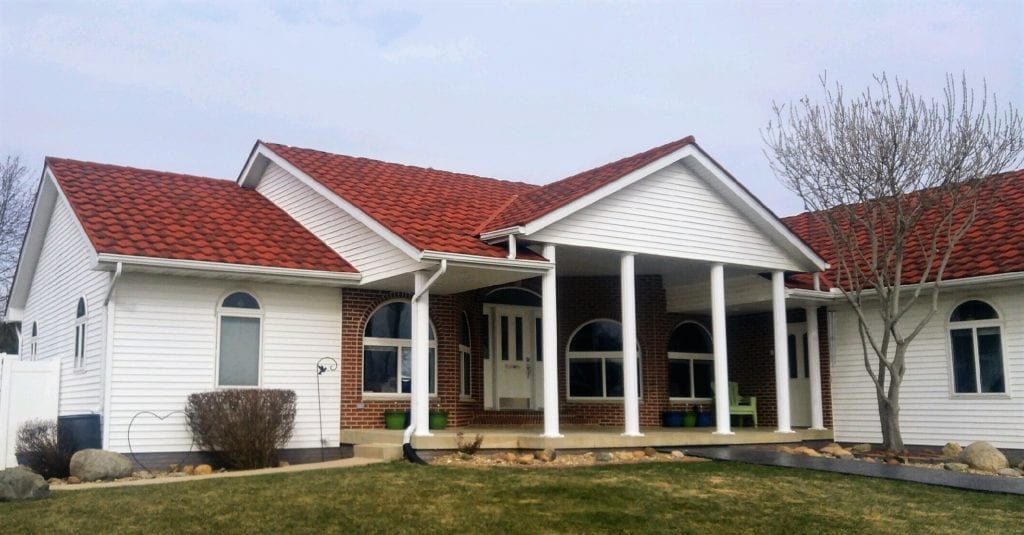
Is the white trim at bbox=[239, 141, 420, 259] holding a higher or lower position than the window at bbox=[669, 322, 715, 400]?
higher

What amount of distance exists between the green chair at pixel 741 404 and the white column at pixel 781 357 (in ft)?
9.20

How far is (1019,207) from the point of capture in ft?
60.8

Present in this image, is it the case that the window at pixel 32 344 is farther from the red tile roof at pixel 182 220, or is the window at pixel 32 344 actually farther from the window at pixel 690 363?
the window at pixel 690 363

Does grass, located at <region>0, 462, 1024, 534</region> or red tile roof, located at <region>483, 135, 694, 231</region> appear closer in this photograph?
grass, located at <region>0, 462, 1024, 534</region>

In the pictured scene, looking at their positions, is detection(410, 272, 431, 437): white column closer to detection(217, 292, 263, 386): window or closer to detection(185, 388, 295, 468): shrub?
detection(185, 388, 295, 468): shrub

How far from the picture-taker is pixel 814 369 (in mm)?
19797

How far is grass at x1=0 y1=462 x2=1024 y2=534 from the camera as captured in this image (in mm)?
9898

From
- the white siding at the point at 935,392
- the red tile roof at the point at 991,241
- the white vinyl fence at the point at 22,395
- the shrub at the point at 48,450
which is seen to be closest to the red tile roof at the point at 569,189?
the red tile roof at the point at 991,241

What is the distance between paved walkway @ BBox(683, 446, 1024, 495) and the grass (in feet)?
0.90

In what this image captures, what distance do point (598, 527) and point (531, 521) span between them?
2.09ft

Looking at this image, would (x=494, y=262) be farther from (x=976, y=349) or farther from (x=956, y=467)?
(x=976, y=349)

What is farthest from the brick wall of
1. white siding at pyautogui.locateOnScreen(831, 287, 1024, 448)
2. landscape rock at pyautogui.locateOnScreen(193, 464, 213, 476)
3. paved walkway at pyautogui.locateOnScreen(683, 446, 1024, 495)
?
paved walkway at pyautogui.locateOnScreen(683, 446, 1024, 495)

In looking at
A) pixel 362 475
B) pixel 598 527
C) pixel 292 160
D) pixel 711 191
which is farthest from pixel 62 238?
pixel 598 527

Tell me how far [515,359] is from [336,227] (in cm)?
449
